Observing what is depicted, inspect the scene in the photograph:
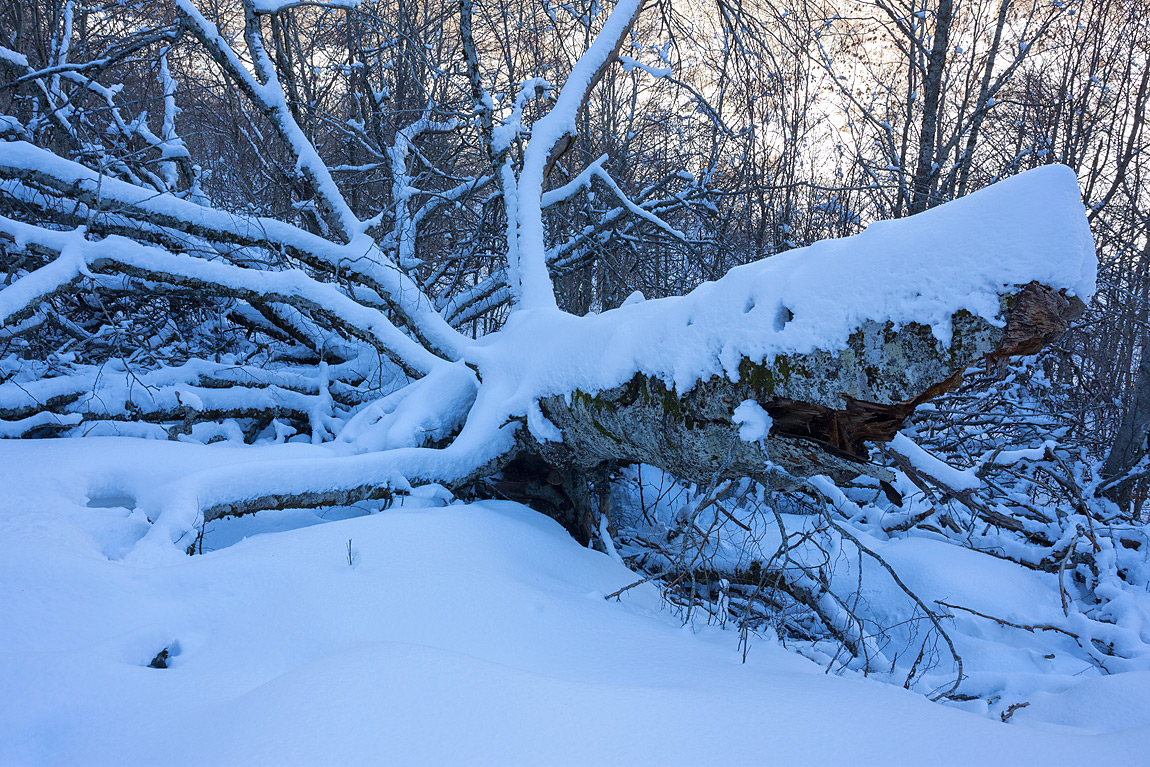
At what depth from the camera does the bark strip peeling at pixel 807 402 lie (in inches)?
58.2

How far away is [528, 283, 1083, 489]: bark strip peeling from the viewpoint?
4.85 ft

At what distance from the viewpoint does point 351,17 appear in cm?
569

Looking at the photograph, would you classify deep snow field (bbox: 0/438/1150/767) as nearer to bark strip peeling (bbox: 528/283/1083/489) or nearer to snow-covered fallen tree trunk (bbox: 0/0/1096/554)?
snow-covered fallen tree trunk (bbox: 0/0/1096/554)

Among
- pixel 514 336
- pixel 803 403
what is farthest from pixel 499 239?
pixel 803 403

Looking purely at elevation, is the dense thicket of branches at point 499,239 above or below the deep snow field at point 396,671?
above

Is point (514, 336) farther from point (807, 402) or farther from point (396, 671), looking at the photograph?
point (396, 671)

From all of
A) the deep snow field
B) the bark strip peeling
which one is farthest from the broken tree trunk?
the deep snow field

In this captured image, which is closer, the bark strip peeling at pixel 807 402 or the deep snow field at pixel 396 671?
the deep snow field at pixel 396 671

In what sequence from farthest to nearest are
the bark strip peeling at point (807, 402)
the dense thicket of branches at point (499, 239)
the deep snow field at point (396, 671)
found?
the dense thicket of branches at point (499, 239)
the bark strip peeling at point (807, 402)
the deep snow field at point (396, 671)

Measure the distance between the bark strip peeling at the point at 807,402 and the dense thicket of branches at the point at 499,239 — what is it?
91mm

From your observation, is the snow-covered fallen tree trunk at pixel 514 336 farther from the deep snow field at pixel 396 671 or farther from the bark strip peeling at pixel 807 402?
the deep snow field at pixel 396 671

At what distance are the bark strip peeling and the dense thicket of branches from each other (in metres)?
0.09

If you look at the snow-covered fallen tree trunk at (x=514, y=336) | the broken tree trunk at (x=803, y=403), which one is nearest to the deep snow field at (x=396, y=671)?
the snow-covered fallen tree trunk at (x=514, y=336)

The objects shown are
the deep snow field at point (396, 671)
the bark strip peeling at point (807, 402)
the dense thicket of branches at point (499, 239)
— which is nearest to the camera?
the deep snow field at point (396, 671)
